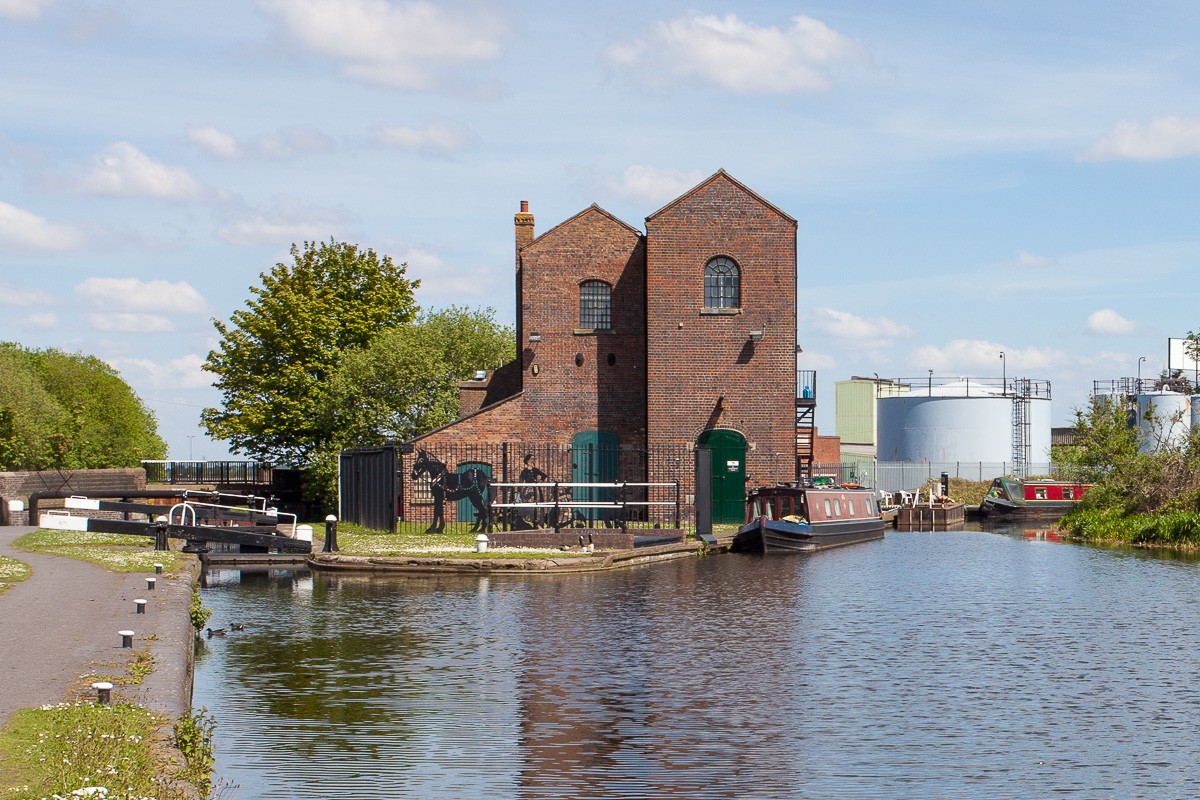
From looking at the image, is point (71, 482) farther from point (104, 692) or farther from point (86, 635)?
point (104, 692)

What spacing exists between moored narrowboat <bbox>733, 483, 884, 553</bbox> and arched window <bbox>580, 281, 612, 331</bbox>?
7.47 metres

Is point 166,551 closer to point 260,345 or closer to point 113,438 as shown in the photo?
point 260,345

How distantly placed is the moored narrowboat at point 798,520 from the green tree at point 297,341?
18.1 m

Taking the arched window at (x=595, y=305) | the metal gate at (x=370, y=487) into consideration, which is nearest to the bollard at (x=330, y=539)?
the metal gate at (x=370, y=487)

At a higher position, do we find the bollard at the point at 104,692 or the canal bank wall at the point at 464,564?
the bollard at the point at 104,692

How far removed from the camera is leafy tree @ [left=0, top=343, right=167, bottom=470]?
57.6 metres

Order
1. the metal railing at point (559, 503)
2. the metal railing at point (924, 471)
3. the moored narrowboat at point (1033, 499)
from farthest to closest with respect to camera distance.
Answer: the metal railing at point (924, 471), the moored narrowboat at point (1033, 499), the metal railing at point (559, 503)

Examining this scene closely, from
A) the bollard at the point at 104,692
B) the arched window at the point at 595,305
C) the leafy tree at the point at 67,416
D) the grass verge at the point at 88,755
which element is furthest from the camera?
the leafy tree at the point at 67,416

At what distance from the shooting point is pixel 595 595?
67.7 feet

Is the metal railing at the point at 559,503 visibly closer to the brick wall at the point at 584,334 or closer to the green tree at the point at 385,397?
the brick wall at the point at 584,334

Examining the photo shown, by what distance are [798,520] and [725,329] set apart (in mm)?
6448

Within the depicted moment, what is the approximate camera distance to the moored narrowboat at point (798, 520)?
31219 millimetres

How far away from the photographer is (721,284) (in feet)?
121

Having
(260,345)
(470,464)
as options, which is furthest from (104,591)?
(260,345)
